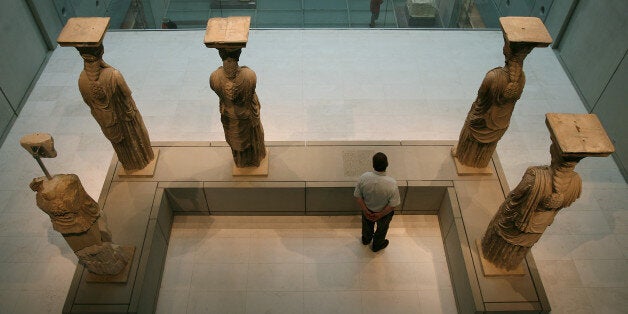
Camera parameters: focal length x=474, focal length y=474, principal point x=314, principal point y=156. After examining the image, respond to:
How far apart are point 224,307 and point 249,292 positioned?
0.34m

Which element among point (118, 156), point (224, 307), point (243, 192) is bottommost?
point (224, 307)

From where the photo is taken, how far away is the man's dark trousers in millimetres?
5656

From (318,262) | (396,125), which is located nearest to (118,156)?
(318,262)

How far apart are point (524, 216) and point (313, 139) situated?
3637mm

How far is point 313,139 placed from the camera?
24.7 ft

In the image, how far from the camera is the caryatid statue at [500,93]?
5.00 metres

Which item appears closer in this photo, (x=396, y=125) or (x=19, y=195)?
(x=19, y=195)

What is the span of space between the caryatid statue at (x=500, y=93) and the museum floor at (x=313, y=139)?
1223 mm

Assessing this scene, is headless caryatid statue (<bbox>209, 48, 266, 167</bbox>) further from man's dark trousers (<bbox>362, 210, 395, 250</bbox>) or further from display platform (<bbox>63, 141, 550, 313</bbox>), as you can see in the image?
man's dark trousers (<bbox>362, 210, 395, 250</bbox>)

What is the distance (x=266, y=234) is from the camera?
6371 mm

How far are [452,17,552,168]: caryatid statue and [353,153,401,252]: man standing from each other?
4.71 ft

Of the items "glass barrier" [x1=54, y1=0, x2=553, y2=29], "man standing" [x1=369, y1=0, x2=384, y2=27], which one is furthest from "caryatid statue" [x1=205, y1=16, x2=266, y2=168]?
"man standing" [x1=369, y1=0, x2=384, y2=27]

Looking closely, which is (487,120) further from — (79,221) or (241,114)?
(79,221)

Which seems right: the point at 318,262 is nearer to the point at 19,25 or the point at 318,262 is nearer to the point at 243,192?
the point at 243,192
